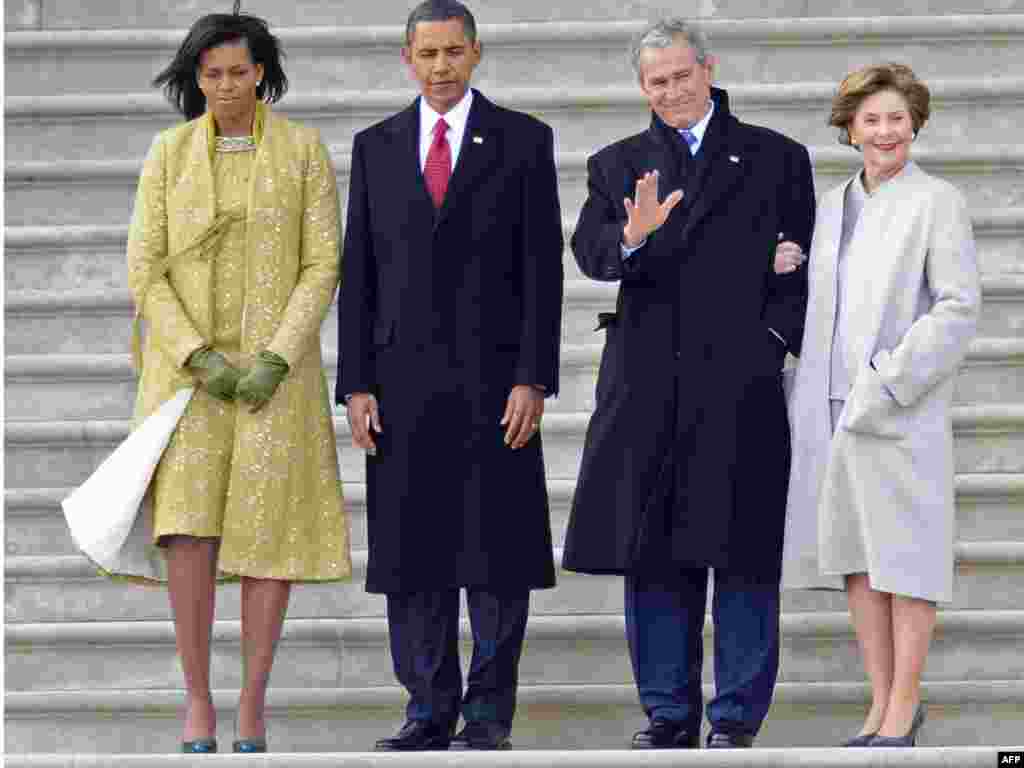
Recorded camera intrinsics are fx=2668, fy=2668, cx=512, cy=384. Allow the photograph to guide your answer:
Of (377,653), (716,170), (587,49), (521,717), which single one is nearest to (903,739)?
(521,717)

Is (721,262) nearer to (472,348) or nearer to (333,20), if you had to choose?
(472,348)

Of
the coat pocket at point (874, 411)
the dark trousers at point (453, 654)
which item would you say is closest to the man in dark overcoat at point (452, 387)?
the dark trousers at point (453, 654)

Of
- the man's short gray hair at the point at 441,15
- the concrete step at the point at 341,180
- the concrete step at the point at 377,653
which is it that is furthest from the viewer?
the concrete step at the point at 341,180

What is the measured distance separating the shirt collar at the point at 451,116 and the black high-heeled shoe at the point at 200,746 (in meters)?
1.40

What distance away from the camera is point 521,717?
6262 mm

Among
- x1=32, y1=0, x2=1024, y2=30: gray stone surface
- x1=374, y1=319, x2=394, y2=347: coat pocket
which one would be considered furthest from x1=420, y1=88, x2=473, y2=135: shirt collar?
x1=32, y1=0, x2=1024, y2=30: gray stone surface

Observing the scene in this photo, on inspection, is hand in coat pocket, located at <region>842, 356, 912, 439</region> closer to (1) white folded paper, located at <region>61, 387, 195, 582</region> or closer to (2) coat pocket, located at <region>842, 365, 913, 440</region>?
(2) coat pocket, located at <region>842, 365, 913, 440</region>

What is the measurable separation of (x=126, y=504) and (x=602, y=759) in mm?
1197

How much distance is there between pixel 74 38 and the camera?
24.8 feet

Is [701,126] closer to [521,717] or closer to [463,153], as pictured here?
[463,153]

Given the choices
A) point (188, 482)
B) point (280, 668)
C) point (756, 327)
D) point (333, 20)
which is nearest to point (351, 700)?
point (280, 668)

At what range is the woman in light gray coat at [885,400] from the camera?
17.9 feet

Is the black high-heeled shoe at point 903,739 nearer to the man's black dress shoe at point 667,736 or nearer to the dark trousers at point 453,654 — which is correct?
the man's black dress shoe at point 667,736

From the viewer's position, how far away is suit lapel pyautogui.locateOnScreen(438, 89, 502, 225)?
18.9 ft
